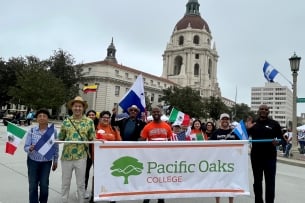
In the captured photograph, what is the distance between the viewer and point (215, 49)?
395 ft

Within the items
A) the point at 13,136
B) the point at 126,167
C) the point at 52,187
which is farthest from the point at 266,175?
the point at 52,187

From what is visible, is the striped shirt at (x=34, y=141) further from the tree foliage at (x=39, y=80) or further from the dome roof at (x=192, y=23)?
the dome roof at (x=192, y=23)

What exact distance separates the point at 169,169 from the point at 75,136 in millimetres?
1611

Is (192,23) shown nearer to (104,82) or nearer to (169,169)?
(104,82)

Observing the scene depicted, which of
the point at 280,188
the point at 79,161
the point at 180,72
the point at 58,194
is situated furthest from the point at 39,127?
the point at 180,72

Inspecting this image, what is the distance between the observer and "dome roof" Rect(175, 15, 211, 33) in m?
112

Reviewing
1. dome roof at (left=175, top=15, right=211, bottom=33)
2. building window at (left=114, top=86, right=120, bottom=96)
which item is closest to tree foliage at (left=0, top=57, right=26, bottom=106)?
building window at (left=114, top=86, right=120, bottom=96)

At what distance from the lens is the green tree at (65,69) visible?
220 ft

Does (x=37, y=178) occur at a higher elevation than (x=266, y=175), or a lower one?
lower

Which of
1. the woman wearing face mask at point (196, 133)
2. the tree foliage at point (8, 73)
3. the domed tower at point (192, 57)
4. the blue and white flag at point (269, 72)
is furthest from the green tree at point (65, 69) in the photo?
the woman wearing face mask at point (196, 133)

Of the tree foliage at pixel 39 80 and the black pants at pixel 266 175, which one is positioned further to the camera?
the tree foliage at pixel 39 80

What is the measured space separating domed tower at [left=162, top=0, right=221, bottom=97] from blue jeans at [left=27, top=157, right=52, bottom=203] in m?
102

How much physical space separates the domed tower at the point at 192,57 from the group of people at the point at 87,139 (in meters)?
101

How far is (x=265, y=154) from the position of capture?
589 centimetres
